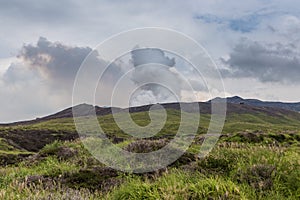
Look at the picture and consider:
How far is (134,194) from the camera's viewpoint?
9.99m

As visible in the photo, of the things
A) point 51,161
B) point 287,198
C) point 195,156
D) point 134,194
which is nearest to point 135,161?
point 195,156

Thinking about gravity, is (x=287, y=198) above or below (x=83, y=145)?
below

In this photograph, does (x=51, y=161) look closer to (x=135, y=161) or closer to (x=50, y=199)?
(x=135, y=161)

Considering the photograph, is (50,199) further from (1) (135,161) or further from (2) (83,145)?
(2) (83,145)

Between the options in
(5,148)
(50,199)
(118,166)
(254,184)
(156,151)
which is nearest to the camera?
(50,199)

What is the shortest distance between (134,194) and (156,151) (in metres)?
7.74

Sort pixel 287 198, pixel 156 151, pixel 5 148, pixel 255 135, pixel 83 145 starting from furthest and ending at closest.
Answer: pixel 5 148 < pixel 255 135 < pixel 83 145 < pixel 156 151 < pixel 287 198

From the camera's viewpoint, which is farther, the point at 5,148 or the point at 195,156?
the point at 5,148

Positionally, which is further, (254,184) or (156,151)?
(156,151)

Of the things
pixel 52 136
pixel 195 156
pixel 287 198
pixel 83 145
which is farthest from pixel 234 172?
pixel 52 136

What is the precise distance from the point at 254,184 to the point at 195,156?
604 cm

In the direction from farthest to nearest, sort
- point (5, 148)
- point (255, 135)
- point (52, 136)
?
point (52, 136) → point (5, 148) → point (255, 135)

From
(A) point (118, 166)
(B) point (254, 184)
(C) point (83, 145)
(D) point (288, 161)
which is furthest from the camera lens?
(C) point (83, 145)

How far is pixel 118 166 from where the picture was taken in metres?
15.7
